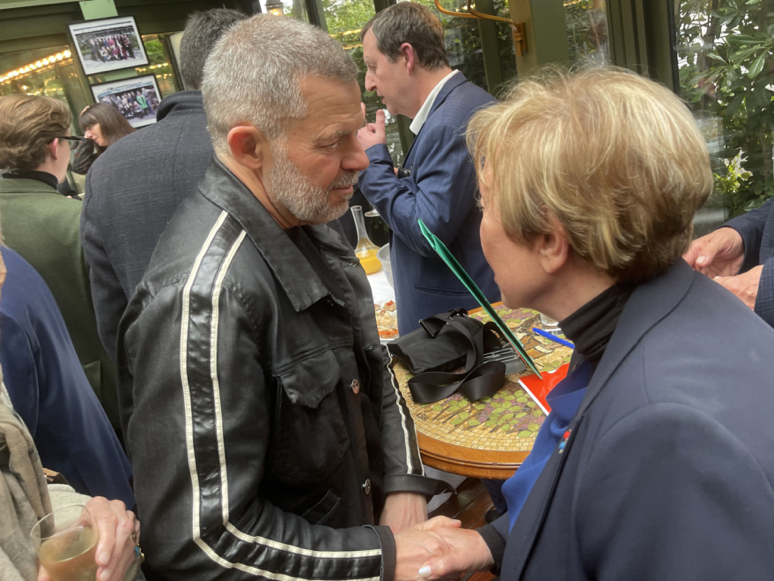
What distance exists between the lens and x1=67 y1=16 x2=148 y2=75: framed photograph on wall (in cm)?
505

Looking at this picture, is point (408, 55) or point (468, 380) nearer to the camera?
point (468, 380)

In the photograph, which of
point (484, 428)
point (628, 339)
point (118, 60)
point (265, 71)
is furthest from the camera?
point (118, 60)

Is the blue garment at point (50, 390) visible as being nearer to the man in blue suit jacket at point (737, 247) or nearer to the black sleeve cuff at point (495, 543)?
the black sleeve cuff at point (495, 543)

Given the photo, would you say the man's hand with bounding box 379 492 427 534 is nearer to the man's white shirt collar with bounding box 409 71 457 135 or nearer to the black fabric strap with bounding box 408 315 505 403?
the black fabric strap with bounding box 408 315 505 403

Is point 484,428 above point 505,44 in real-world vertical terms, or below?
below

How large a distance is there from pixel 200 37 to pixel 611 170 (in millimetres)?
1468

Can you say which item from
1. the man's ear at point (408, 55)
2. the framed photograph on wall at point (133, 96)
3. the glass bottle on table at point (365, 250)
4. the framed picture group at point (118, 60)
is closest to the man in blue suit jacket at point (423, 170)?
the man's ear at point (408, 55)

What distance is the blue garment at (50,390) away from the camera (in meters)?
1.68

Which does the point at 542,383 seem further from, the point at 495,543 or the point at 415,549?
the point at 415,549

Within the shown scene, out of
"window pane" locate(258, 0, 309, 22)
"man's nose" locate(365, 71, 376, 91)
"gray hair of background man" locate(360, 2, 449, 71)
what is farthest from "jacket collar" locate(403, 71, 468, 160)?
"window pane" locate(258, 0, 309, 22)

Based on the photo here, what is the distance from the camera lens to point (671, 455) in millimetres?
708

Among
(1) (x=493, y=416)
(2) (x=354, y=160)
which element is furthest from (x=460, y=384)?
(2) (x=354, y=160)

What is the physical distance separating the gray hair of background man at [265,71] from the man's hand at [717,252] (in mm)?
1061

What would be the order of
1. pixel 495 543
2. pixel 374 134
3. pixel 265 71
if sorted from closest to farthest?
pixel 265 71 < pixel 495 543 < pixel 374 134
